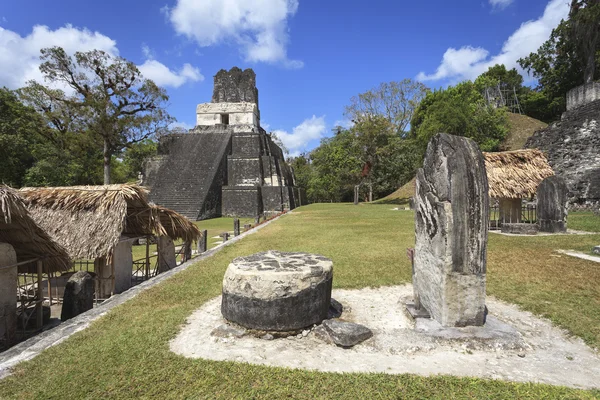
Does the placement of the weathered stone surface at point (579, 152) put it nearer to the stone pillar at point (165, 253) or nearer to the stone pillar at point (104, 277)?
the stone pillar at point (165, 253)

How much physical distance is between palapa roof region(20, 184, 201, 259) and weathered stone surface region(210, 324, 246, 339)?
303 cm

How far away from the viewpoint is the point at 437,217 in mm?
3285

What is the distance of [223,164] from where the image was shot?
2027 centimetres

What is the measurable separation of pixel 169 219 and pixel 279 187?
13.4m

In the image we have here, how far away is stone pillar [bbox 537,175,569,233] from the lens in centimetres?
885

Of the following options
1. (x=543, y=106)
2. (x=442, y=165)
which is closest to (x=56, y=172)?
(x=442, y=165)

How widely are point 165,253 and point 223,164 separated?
534 inches

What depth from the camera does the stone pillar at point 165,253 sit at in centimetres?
698

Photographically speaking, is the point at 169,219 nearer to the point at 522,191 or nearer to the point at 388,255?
the point at 388,255

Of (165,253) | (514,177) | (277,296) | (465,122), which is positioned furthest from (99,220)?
(465,122)

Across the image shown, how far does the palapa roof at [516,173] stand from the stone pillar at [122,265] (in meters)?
10.1

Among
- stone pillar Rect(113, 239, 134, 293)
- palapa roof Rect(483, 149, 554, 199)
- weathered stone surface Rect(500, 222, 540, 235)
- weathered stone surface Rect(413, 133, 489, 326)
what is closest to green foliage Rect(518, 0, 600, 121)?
palapa roof Rect(483, 149, 554, 199)

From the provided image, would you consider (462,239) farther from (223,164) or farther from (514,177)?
(223,164)

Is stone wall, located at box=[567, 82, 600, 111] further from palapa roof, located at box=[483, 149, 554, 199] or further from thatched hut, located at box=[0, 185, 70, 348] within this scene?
thatched hut, located at box=[0, 185, 70, 348]
